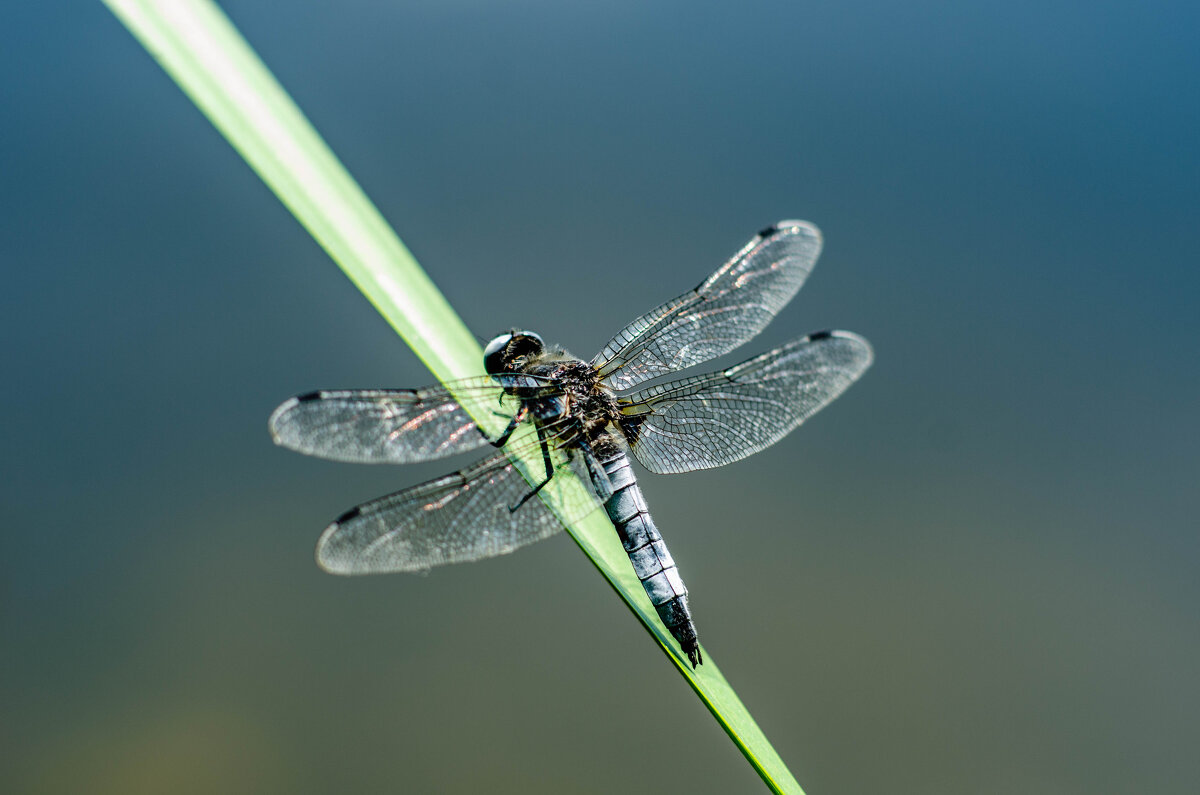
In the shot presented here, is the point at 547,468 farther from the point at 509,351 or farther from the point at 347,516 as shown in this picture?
the point at 347,516

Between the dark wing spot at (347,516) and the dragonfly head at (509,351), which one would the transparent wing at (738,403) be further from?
the dark wing spot at (347,516)

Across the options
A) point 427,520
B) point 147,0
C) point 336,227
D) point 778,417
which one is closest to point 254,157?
point 336,227

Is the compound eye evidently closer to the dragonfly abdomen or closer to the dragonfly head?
the dragonfly head

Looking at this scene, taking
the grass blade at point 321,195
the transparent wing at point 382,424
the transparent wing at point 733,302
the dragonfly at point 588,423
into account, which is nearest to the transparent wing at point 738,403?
the dragonfly at point 588,423

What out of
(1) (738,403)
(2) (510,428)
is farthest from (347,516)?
(1) (738,403)

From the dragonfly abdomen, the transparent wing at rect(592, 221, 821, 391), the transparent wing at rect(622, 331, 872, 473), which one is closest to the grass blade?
the dragonfly abdomen

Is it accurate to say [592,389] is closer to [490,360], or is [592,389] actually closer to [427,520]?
[490,360]
